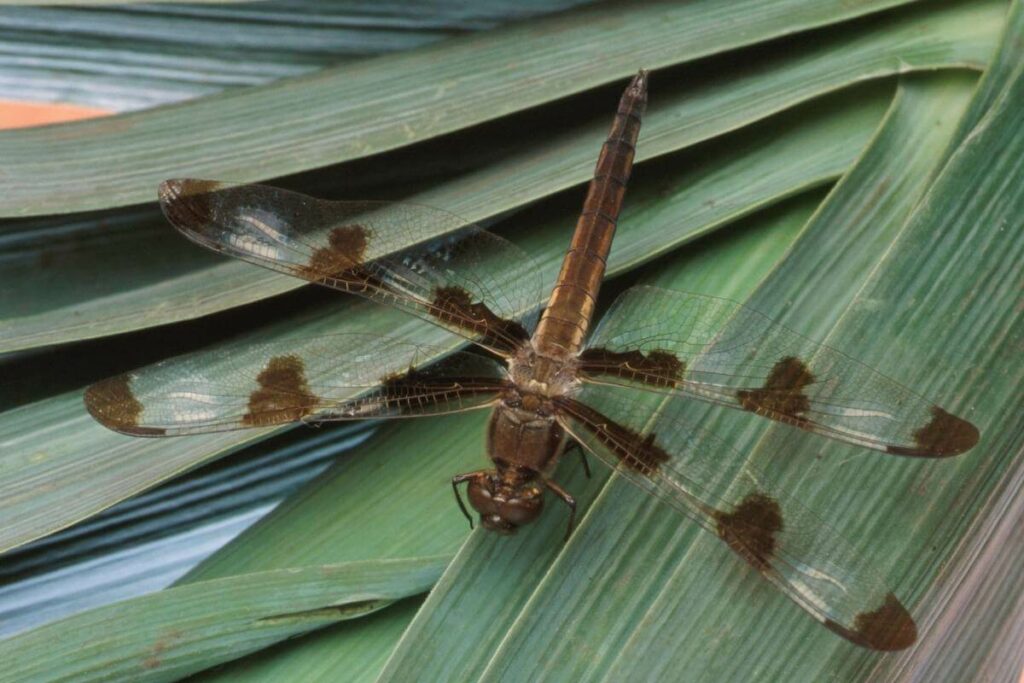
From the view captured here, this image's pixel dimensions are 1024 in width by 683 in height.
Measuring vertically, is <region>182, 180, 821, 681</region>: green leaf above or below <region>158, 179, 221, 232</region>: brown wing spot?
below

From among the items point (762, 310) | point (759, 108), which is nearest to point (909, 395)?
point (762, 310)

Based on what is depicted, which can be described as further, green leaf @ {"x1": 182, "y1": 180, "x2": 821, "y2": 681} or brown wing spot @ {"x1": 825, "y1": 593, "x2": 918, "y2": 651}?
green leaf @ {"x1": 182, "y1": 180, "x2": 821, "y2": 681}

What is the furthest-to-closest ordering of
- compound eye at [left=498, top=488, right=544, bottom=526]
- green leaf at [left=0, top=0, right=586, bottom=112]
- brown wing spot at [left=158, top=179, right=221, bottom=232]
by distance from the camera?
green leaf at [left=0, top=0, right=586, bottom=112], brown wing spot at [left=158, top=179, right=221, bottom=232], compound eye at [left=498, top=488, right=544, bottom=526]

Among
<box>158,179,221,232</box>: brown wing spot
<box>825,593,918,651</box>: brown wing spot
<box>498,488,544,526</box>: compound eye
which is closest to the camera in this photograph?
<box>825,593,918,651</box>: brown wing spot

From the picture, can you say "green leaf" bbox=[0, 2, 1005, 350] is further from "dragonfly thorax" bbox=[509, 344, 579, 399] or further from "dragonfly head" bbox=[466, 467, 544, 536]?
"dragonfly head" bbox=[466, 467, 544, 536]

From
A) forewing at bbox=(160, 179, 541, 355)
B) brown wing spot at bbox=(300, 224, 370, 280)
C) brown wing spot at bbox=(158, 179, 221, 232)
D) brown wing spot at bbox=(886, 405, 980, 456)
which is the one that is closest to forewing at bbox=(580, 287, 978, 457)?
brown wing spot at bbox=(886, 405, 980, 456)

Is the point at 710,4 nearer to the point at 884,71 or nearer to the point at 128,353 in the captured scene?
the point at 884,71

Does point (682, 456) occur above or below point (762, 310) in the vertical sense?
below
